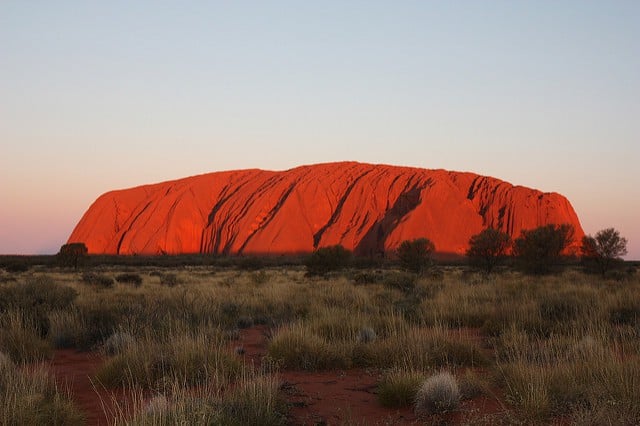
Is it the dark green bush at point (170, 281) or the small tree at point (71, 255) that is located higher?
the small tree at point (71, 255)

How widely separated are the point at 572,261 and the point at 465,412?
54686 millimetres

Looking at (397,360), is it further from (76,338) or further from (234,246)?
(234,246)

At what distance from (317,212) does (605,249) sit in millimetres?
48403

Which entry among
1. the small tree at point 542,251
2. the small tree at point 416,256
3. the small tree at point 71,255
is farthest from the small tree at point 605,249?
the small tree at point 71,255

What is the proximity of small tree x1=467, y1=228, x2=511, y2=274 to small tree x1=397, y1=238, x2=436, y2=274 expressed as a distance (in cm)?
292

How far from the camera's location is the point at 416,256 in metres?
33.0

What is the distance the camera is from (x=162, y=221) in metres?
81.4

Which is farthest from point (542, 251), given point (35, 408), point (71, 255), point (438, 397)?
point (71, 255)

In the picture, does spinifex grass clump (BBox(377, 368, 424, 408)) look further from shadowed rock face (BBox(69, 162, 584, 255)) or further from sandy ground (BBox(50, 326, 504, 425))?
shadowed rock face (BBox(69, 162, 584, 255))

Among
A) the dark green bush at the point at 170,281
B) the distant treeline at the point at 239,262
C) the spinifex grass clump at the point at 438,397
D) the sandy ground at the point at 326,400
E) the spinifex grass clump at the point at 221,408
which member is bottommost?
the distant treeline at the point at 239,262

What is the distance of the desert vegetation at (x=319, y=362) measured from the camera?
13.6 feet

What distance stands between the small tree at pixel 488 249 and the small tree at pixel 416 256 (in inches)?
115

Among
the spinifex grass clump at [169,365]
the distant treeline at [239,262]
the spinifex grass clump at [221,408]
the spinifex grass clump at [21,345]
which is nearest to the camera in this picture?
the spinifex grass clump at [221,408]

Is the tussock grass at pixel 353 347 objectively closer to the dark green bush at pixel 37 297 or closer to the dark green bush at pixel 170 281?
the dark green bush at pixel 37 297
